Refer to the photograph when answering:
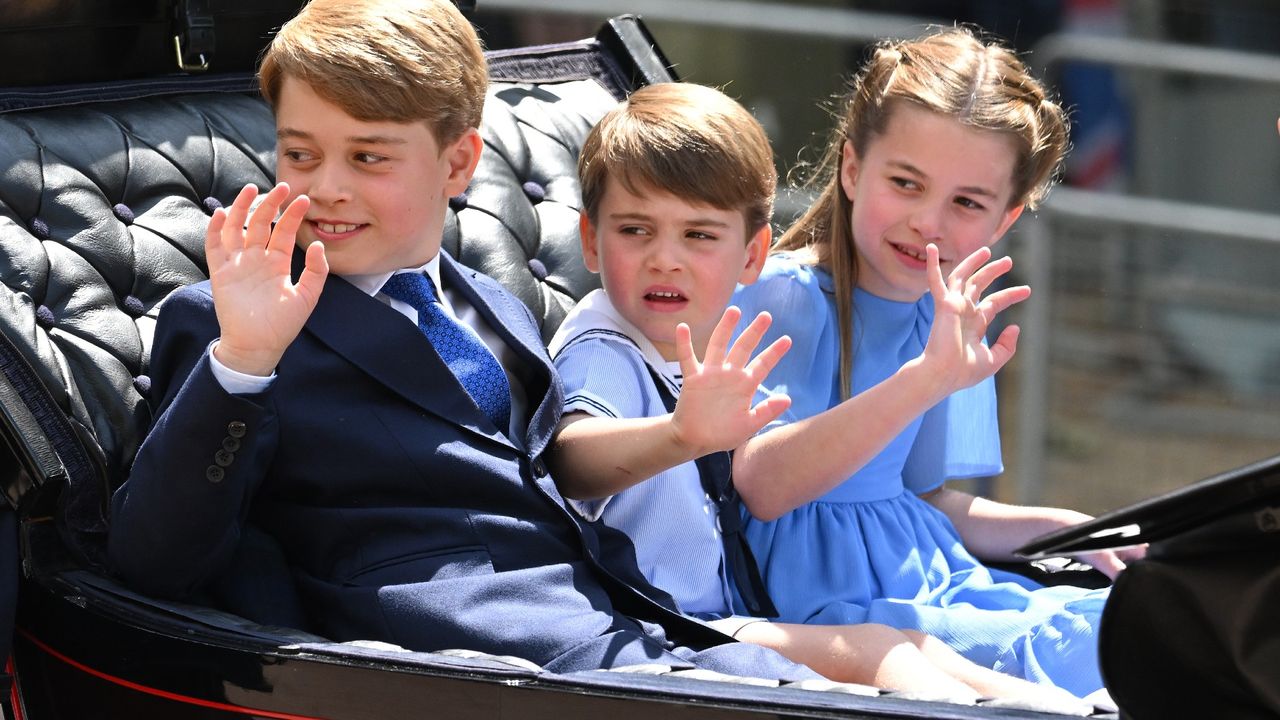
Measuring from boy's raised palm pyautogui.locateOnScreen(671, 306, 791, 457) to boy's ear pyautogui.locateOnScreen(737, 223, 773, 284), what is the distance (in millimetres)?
388

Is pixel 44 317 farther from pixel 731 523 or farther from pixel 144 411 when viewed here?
pixel 731 523

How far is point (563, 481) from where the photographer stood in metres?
2.08

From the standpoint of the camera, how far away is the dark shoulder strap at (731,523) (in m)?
2.17

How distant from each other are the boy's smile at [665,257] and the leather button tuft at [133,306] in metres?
0.61

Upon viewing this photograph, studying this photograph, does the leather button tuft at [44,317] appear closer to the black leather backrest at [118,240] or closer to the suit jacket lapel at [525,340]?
the black leather backrest at [118,240]

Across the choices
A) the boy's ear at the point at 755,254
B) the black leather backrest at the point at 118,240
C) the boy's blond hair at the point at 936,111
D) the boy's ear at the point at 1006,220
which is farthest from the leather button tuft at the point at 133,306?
the boy's ear at the point at 1006,220

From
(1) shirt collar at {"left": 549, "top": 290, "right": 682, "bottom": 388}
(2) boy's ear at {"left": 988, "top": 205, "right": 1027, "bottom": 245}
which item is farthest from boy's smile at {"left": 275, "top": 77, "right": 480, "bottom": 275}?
(2) boy's ear at {"left": 988, "top": 205, "right": 1027, "bottom": 245}

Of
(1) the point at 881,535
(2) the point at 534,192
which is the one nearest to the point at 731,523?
(1) the point at 881,535

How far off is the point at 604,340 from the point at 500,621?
440 mm

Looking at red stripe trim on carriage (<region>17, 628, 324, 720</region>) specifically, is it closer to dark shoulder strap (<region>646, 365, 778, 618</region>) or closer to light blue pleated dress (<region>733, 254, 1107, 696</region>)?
dark shoulder strap (<region>646, 365, 778, 618</region>)

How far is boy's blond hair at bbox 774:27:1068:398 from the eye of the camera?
7.54 feet

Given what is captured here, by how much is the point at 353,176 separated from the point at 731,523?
693 mm

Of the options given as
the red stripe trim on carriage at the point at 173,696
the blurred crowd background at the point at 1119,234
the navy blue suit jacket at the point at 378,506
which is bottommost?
the blurred crowd background at the point at 1119,234

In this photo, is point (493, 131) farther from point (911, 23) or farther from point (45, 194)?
point (911, 23)
